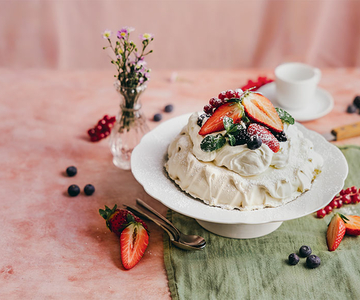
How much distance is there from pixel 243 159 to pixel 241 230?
322 millimetres

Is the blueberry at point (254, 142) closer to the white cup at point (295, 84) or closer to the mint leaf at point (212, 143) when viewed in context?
the mint leaf at point (212, 143)

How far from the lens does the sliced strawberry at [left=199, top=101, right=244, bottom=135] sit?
5.64 feet

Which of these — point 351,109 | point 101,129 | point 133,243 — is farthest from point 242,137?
point 351,109

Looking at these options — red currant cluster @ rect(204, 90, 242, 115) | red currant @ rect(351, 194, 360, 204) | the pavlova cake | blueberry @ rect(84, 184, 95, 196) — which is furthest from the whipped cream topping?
blueberry @ rect(84, 184, 95, 196)

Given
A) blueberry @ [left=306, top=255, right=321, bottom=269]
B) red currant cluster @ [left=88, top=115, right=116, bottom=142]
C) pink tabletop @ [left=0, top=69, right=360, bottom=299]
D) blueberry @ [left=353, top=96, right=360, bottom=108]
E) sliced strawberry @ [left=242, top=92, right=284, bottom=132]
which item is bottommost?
pink tabletop @ [left=0, top=69, right=360, bottom=299]

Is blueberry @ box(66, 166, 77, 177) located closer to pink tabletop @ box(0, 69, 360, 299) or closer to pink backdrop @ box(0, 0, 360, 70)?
pink tabletop @ box(0, 69, 360, 299)

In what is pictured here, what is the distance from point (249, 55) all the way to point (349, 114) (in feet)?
4.25

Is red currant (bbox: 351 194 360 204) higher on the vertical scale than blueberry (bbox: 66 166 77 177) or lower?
higher

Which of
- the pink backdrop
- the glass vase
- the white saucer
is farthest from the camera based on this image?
the pink backdrop

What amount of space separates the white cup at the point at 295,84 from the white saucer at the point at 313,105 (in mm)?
38

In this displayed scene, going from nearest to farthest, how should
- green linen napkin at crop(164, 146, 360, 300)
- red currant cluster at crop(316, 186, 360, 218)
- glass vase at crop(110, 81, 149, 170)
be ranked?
1. green linen napkin at crop(164, 146, 360, 300)
2. red currant cluster at crop(316, 186, 360, 218)
3. glass vase at crop(110, 81, 149, 170)

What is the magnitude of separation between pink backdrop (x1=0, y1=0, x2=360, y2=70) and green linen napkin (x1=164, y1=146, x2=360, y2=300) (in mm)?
2234

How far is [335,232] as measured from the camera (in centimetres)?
176

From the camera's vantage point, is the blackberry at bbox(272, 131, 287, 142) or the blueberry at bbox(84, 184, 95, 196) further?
the blueberry at bbox(84, 184, 95, 196)
